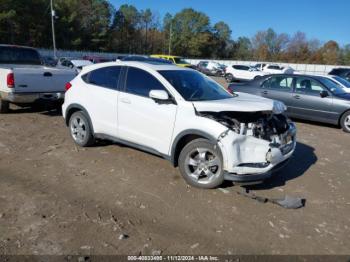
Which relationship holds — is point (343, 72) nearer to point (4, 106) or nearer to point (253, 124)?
point (253, 124)

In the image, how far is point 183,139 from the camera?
4.69 m

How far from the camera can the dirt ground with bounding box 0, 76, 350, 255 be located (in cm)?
331

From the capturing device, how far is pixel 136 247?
324 cm

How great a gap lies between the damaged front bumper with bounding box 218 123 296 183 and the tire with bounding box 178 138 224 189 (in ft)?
0.51

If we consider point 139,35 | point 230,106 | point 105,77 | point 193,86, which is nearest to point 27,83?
point 105,77

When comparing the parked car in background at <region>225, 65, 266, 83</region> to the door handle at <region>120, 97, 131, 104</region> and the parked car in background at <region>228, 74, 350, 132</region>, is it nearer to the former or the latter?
the parked car in background at <region>228, 74, 350, 132</region>

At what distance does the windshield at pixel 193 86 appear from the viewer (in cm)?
490

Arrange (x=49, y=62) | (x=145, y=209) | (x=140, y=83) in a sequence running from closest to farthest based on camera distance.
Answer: (x=145, y=209), (x=140, y=83), (x=49, y=62)

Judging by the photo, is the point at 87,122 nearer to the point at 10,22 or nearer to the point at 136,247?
the point at 136,247

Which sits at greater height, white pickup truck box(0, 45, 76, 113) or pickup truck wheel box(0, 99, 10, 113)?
white pickup truck box(0, 45, 76, 113)

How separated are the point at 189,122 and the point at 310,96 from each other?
6.16 meters

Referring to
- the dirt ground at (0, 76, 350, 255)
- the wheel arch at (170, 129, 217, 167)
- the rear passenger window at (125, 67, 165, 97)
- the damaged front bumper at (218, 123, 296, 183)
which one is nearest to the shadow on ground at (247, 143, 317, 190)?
the dirt ground at (0, 76, 350, 255)

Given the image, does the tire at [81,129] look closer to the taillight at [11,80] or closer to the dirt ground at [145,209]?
the dirt ground at [145,209]

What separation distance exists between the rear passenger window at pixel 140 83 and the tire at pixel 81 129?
1260 mm
